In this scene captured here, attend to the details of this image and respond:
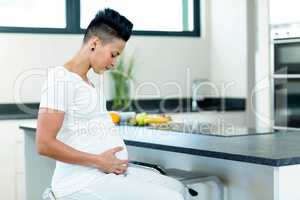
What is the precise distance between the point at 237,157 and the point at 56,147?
0.72m

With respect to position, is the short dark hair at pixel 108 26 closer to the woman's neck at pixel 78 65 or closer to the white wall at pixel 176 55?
the woman's neck at pixel 78 65

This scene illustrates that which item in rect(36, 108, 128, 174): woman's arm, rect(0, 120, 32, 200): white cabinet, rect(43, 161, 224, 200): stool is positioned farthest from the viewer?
rect(0, 120, 32, 200): white cabinet

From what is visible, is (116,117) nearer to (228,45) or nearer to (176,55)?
(176,55)

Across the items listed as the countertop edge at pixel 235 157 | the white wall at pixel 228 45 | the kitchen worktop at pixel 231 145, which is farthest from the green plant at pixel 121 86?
the countertop edge at pixel 235 157

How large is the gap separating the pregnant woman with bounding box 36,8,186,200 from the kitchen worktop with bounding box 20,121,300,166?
29 cm

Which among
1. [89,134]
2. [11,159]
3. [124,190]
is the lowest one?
[11,159]

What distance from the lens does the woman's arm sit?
2066 mm

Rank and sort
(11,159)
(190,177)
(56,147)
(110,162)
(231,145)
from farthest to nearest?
1. (11,159)
2. (190,177)
3. (231,145)
4. (110,162)
5. (56,147)

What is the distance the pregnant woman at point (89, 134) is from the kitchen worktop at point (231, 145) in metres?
0.29

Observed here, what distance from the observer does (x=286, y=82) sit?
4957 millimetres

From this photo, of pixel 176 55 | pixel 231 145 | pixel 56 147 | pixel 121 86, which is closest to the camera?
pixel 56 147

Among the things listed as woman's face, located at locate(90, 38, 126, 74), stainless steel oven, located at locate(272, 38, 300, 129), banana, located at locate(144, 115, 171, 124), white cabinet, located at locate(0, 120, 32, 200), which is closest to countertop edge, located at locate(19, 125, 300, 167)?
woman's face, located at locate(90, 38, 126, 74)

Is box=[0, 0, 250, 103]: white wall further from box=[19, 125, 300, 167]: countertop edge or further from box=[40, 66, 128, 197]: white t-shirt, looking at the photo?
box=[40, 66, 128, 197]: white t-shirt

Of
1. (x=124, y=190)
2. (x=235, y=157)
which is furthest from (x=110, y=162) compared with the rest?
(x=235, y=157)
